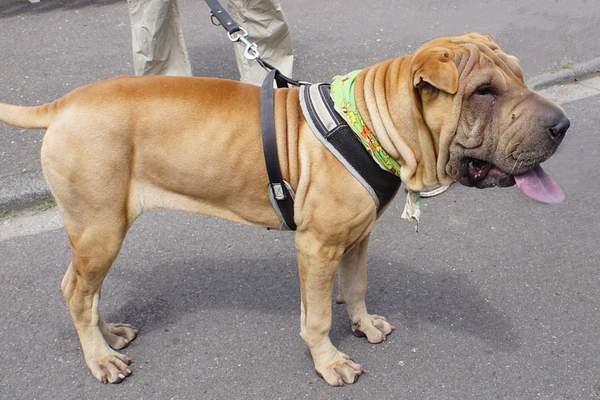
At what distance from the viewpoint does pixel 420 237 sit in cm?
402

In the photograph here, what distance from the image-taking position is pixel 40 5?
24.2 ft

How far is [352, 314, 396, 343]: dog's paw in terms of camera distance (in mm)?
3295

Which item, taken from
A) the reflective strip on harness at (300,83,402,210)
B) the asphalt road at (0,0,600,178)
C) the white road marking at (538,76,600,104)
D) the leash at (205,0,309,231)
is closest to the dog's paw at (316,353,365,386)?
the leash at (205,0,309,231)

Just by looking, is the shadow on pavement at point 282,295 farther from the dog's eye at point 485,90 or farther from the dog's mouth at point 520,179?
the dog's eye at point 485,90

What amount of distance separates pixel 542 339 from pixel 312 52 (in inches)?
146

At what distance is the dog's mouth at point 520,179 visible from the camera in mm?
2596

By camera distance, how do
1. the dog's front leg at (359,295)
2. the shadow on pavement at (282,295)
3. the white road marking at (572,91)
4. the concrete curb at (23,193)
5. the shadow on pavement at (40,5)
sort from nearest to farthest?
1. the dog's front leg at (359,295)
2. the shadow on pavement at (282,295)
3. the concrete curb at (23,193)
4. the white road marking at (572,91)
5. the shadow on pavement at (40,5)

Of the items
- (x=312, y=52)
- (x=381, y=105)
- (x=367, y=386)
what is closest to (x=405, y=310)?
(x=367, y=386)

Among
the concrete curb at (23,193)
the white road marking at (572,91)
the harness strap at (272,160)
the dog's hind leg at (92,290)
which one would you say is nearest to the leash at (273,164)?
the harness strap at (272,160)

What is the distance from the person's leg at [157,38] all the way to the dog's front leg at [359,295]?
255 cm

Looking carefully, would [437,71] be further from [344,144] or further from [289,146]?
[289,146]

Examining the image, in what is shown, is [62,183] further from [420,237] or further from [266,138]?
[420,237]

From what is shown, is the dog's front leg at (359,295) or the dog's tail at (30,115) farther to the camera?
the dog's front leg at (359,295)

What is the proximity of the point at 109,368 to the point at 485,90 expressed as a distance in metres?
2.06
